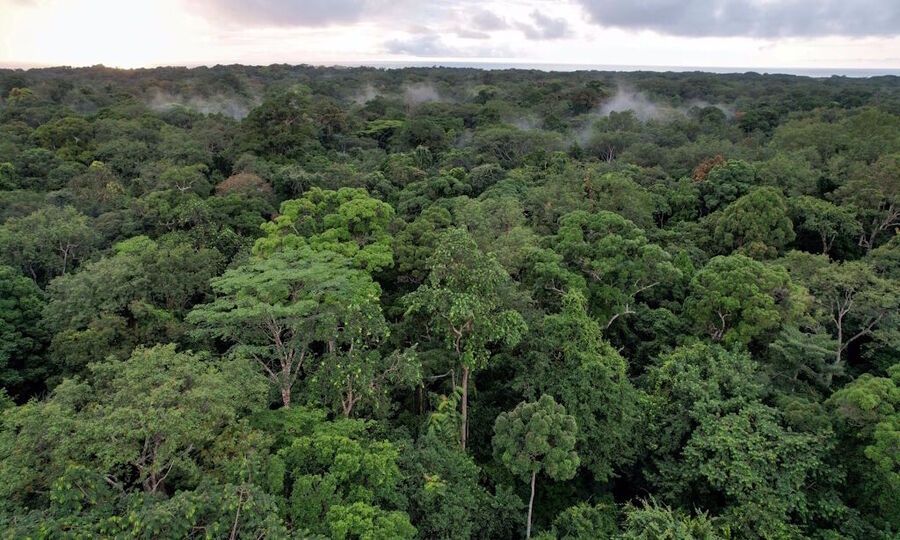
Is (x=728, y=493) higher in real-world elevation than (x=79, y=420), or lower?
lower

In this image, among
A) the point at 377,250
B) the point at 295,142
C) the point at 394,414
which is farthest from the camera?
the point at 295,142

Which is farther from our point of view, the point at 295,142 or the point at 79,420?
the point at 295,142

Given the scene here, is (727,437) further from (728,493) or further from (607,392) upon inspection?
(607,392)

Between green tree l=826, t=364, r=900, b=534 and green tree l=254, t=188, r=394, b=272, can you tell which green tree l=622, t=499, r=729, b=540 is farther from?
green tree l=254, t=188, r=394, b=272

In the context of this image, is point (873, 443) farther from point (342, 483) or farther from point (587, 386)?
point (342, 483)

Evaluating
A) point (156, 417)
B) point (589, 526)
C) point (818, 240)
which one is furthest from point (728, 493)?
point (818, 240)

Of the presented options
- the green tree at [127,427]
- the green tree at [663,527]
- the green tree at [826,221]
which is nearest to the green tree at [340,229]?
the green tree at [127,427]

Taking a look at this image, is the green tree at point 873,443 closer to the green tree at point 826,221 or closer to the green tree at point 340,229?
the green tree at point 826,221
